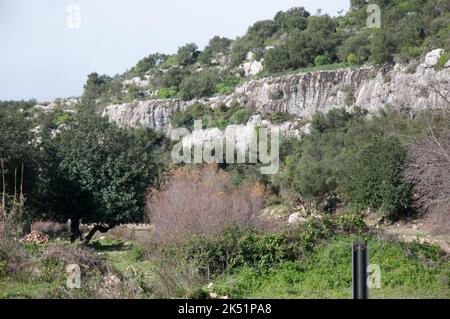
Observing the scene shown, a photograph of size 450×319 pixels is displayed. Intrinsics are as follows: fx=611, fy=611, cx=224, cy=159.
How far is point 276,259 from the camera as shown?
41.2 feet

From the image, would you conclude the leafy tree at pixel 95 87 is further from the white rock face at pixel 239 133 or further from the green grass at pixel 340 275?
the green grass at pixel 340 275

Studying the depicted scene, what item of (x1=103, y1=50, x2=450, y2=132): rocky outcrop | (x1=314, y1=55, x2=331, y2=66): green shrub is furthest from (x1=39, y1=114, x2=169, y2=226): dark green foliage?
(x1=314, y1=55, x2=331, y2=66): green shrub

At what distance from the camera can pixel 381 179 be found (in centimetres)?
2669

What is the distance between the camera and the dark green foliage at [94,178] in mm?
21969

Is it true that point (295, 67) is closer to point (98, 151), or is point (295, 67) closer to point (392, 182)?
point (392, 182)

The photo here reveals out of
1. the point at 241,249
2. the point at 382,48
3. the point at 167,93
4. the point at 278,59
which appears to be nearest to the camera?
the point at 241,249

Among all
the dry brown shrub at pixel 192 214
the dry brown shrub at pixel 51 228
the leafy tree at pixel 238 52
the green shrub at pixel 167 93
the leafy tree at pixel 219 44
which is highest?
the leafy tree at pixel 219 44

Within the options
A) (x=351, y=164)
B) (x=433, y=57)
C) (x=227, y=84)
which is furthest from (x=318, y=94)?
(x=351, y=164)

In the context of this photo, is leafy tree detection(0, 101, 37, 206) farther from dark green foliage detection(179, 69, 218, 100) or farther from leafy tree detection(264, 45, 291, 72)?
dark green foliage detection(179, 69, 218, 100)

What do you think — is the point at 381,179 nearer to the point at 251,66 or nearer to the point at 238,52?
the point at 251,66

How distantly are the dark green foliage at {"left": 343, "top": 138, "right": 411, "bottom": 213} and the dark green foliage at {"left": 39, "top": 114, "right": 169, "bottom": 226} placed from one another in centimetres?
990

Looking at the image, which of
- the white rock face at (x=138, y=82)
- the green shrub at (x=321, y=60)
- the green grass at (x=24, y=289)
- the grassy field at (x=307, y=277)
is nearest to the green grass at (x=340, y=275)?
the grassy field at (x=307, y=277)

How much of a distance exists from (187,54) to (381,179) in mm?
59897

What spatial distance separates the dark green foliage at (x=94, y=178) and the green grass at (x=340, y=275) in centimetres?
1058
